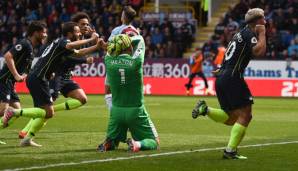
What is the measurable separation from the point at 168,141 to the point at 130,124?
2.36 m

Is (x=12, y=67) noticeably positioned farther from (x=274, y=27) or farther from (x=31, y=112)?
(x=274, y=27)

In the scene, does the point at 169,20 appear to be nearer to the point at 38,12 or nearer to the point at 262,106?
the point at 38,12

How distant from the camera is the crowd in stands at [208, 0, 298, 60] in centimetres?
3700

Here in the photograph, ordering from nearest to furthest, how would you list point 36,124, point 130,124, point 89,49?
point 130,124
point 89,49
point 36,124

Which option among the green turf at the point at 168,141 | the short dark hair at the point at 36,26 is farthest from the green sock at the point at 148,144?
the short dark hair at the point at 36,26

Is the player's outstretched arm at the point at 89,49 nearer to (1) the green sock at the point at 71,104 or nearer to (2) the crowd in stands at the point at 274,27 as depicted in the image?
(1) the green sock at the point at 71,104

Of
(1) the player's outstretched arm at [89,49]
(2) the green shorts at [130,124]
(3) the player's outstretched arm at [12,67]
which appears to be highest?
(1) the player's outstretched arm at [89,49]

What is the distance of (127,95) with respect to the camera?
1354cm

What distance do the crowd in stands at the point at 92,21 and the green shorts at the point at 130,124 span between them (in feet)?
87.2

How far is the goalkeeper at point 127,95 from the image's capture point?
530 inches

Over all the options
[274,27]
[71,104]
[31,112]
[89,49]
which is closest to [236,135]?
[89,49]

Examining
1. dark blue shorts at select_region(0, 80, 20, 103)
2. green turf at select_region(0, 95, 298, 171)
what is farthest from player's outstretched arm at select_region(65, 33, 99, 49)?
dark blue shorts at select_region(0, 80, 20, 103)

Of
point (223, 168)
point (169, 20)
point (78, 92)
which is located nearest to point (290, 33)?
point (169, 20)

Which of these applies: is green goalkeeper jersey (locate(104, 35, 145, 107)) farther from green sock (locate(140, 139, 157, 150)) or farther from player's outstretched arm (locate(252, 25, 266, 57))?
player's outstretched arm (locate(252, 25, 266, 57))
